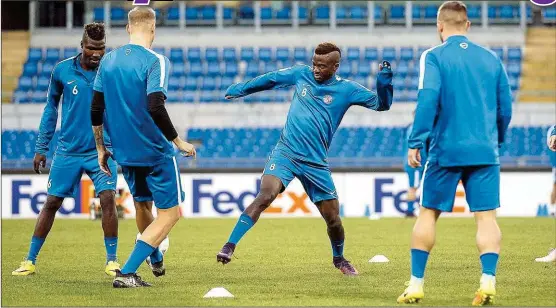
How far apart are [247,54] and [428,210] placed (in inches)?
879

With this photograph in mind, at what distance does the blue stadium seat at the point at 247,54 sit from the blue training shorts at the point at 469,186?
72.6ft

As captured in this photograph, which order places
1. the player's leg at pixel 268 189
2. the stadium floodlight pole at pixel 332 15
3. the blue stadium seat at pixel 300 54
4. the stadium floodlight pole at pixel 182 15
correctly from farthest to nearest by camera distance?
the stadium floodlight pole at pixel 182 15 → the stadium floodlight pole at pixel 332 15 → the blue stadium seat at pixel 300 54 → the player's leg at pixel 268 189

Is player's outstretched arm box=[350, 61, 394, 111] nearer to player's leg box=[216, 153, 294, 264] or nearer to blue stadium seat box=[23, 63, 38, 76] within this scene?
player's leg box=[216, 153, 294, 264]

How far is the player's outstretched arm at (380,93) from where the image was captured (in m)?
8.98

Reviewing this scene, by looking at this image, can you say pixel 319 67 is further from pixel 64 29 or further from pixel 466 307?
pixel 64 29

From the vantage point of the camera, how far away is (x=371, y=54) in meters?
29.8

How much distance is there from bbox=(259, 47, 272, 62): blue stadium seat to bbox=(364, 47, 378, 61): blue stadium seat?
2.47m

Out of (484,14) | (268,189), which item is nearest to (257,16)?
(484,14)

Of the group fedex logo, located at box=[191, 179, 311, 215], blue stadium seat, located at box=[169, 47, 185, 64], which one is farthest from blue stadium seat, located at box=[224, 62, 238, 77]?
fedex logo, located at box=[191, 179, 311, 215]

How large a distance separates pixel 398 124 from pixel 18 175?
9.72 meters

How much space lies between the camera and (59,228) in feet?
59.0

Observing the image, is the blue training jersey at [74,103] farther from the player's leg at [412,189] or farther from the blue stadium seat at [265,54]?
the blue stadium seat at [265,54]

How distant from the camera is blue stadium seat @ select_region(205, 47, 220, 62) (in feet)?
98.7

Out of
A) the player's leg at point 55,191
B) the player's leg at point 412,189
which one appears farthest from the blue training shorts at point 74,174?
the player's leg at point 412,189
